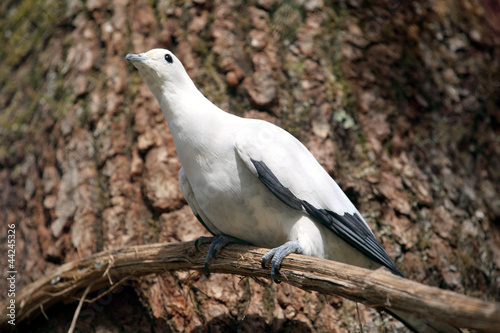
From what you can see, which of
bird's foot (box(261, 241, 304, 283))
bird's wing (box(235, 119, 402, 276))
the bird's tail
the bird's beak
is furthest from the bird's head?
the bird's tail

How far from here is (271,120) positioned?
4379 millimetres

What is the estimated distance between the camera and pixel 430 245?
403 centimetres

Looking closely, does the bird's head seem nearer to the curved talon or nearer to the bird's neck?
→ the bird's neck

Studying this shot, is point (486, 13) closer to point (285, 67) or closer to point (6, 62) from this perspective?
point (285, 67)

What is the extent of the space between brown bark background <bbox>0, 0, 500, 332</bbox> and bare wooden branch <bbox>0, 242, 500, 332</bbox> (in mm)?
343

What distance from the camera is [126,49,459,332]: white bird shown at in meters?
3.02

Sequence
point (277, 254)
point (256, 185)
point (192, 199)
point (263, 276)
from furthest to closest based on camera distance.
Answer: point (192, 199) < point (256, 185) < point (263, 276) < point (277, 254)

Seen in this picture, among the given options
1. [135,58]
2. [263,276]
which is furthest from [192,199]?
[135,58]

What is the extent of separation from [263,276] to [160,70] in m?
1.61

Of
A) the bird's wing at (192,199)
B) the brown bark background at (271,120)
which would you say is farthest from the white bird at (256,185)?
the brown bark background at (271,120)

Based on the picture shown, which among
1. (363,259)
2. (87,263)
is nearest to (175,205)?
(87,263)

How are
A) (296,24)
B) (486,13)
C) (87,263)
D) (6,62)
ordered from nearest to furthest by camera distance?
1. (87,263)
2. (296,24)
3. (486,13)
4. (6,62)

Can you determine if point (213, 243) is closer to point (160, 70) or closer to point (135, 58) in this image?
Result: point (160, 70)

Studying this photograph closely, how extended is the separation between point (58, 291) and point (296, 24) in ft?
A: 11.1
